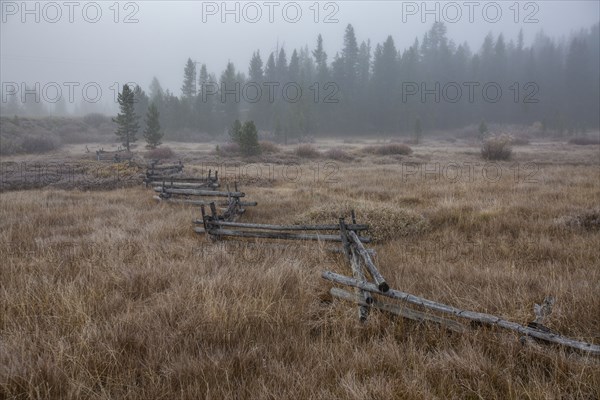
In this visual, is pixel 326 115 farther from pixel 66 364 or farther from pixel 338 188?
pixel 66 364

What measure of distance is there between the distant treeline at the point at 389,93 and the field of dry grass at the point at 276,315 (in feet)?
174

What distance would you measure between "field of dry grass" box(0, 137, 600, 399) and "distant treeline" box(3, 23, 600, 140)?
53177 millimetres

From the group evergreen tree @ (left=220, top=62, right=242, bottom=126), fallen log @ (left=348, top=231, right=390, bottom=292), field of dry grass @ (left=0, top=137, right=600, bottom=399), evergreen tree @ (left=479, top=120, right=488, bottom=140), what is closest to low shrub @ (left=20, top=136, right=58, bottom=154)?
field of dry grass @ (left=0, top=137, right=600, bottom=399)

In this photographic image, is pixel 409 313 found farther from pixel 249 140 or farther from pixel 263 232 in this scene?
pixel 249 140

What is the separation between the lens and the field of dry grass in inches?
95.7

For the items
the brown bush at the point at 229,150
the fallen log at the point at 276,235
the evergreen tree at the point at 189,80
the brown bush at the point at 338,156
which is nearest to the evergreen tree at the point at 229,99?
the evergreen tree at the point at 189,80

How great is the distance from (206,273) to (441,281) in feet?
10.4

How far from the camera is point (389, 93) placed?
7525 centimetres

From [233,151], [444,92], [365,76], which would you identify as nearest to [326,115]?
[365,76]

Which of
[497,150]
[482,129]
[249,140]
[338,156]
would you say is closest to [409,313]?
[338,156]

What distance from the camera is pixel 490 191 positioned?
11898 millimetres

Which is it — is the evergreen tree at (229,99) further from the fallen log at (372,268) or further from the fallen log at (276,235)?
the fallen log at (372,268)

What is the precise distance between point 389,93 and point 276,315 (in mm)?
78646

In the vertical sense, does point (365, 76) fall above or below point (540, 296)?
above
